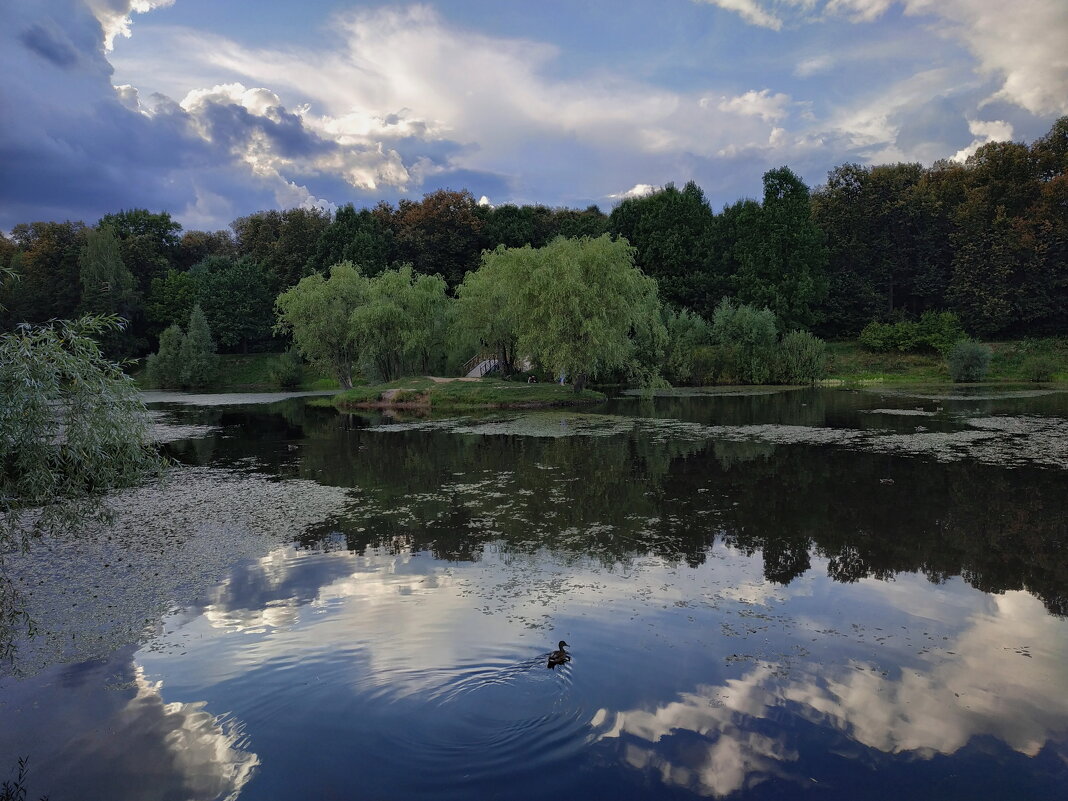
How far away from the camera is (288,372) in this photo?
61.7m

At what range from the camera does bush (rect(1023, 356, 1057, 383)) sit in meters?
47.8

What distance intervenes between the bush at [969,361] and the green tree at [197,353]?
6396 centimetres

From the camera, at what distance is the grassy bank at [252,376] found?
64062 mm

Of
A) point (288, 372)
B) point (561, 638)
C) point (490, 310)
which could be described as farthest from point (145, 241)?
point (561, 638)

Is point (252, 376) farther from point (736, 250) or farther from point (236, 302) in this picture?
point (736, 250)

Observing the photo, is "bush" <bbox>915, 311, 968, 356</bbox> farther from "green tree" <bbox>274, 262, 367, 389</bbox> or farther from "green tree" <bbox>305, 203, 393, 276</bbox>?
"green tree" <bbox>305, 203, 393, 276</bbox>

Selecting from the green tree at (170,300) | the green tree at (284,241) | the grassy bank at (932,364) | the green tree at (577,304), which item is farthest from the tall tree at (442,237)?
the grassy bank at (932,364)

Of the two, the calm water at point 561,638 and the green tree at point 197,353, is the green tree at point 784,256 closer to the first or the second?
the calm water at point 561,638

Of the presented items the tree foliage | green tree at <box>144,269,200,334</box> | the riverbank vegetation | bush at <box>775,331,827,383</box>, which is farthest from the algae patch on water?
green tree at <box>144,269,200,334</box>

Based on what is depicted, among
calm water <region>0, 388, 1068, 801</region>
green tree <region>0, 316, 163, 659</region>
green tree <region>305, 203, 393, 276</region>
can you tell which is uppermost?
green tree <region>305, 203, 393, 276</region>

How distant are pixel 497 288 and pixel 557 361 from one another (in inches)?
311

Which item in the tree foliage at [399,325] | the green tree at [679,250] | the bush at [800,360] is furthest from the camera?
the green tree at [679,250]

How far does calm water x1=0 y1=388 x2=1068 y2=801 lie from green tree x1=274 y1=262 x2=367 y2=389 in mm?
29784

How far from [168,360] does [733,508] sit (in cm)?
6283
